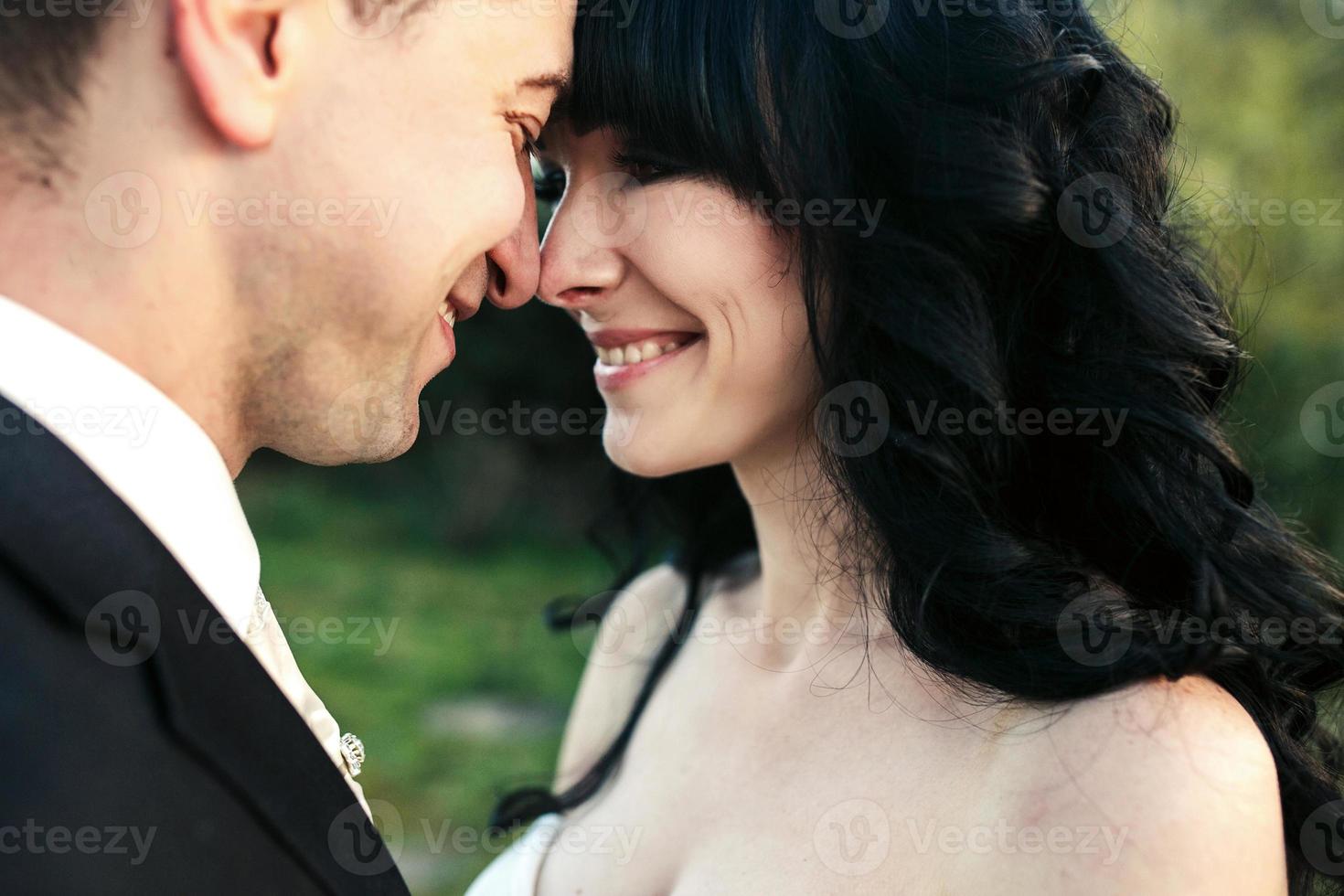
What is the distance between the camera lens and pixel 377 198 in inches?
64.4

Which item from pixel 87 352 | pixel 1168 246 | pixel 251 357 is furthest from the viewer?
pixel 1168 246

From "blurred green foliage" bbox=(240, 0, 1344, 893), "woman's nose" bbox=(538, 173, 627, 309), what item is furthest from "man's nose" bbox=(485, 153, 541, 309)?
"blurred green foliage" bbox=(240, 0, 1344, 893)

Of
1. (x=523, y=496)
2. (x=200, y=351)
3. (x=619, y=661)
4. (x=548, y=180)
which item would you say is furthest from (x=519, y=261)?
(x=523, y=496)

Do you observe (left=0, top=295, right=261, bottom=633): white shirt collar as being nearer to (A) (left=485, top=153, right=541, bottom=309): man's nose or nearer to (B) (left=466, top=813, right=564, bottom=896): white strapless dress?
(A) (left=485, top=153, right=541, bottom=309): man's nose

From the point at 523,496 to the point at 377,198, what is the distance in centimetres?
714

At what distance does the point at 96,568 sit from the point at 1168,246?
6.02 ft

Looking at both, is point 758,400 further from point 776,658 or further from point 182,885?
point 182,885

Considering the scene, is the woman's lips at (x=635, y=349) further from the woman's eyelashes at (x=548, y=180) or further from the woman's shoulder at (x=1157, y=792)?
the woman's shoulder at (x=1157, y=792)

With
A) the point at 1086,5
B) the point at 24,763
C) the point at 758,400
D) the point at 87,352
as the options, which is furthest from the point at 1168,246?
the point at 24,763

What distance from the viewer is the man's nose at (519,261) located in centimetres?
205

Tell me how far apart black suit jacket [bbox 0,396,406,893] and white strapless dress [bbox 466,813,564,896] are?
3.84 feet

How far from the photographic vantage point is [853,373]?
2.10m

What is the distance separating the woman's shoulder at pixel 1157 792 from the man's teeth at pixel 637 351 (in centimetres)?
98

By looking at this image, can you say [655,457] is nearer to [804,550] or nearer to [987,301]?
[804,550]
